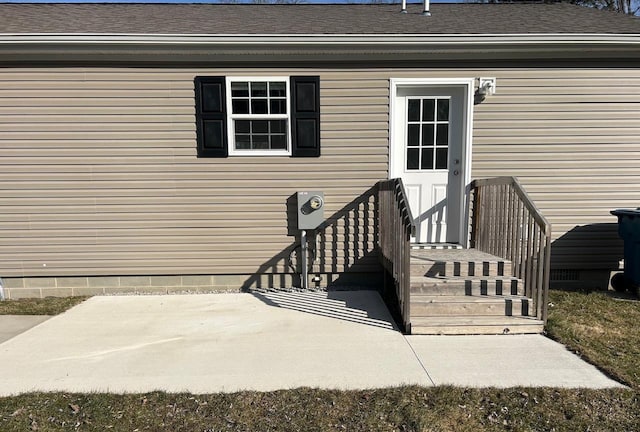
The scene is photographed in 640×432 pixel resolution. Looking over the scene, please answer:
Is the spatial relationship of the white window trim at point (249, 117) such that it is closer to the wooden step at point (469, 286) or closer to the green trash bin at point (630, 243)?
the wooden step at point (469, 286)

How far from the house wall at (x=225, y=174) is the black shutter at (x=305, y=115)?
110mm

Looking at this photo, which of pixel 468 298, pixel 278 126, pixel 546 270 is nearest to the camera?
pixel 546 270

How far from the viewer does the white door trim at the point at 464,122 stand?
202 inches

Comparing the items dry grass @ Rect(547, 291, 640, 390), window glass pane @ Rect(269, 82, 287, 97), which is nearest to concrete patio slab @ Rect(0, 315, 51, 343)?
window glass pane @ Rect(269, 82, 287, 97)

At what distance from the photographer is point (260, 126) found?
5172 millimetres

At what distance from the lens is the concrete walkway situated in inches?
118

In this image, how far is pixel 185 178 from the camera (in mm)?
5215

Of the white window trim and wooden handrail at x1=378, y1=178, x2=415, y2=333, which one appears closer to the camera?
wooden handrail at x1=378, y1=178, x2=415, y2=333

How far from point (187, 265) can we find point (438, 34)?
14.0ft

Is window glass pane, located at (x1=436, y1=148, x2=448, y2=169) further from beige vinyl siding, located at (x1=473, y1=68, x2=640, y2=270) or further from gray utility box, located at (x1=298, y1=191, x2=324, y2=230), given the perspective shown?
gray utility box, located at (x1=298, y1=191, x2=324, y2=230)

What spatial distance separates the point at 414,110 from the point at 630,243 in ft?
10.2

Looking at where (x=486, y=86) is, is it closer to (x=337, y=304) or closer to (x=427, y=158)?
(x=427, y=158)

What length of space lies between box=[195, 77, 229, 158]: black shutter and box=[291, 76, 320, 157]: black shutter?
0.87 meters

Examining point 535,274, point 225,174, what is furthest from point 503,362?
point 225,174
